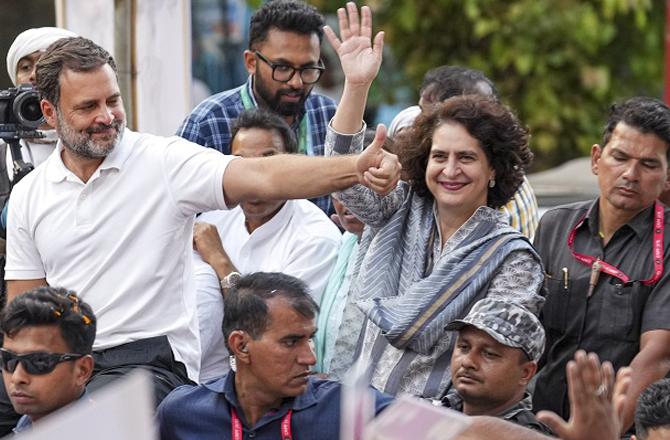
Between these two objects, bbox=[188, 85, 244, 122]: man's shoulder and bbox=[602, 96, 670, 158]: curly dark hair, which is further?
bbox=[188, 85, 244, 122]: man's shoulder

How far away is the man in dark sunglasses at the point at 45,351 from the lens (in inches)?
193

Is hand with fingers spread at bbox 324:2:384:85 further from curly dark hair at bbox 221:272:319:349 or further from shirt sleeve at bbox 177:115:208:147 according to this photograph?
shirt sleeve at bbox 177:115:208:147

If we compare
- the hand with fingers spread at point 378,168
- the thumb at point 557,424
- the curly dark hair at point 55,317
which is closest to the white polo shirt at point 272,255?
the curly dark hair at point 55,317

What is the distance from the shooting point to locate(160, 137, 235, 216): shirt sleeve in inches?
201

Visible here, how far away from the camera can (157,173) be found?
525cm

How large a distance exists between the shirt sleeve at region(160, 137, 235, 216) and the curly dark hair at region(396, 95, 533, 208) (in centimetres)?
67

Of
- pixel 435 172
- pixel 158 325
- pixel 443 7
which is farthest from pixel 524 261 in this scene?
pixel 443 7

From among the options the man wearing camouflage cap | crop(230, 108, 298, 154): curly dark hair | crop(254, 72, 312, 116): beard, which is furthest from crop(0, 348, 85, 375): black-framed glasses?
crop(254, 72, 312, 116): beard

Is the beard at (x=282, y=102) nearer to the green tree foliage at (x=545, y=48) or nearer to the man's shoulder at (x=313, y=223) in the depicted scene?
the man's shoulder at (x=313, y=223)

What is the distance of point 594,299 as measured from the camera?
5469 mm

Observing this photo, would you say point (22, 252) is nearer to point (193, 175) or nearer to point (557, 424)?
point (193, 175)

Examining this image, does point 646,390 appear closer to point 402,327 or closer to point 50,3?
point 402,327

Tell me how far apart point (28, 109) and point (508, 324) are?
6.71 ft

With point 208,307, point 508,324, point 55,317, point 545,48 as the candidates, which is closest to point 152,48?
point 208,307
